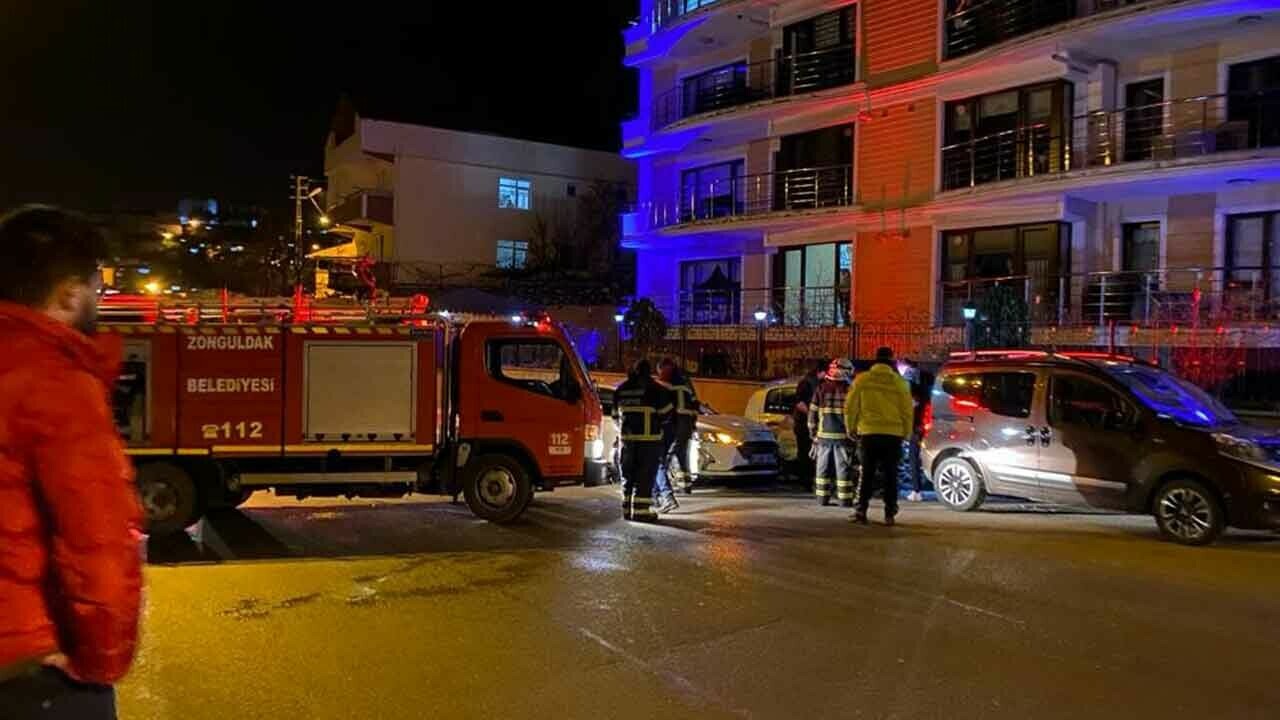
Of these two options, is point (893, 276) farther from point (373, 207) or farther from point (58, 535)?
point (58, 535)

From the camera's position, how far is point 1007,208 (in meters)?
21.9

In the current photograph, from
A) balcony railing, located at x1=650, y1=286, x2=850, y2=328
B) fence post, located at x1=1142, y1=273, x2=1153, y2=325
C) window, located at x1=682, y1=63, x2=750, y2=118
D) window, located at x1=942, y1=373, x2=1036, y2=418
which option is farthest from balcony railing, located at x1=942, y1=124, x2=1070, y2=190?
window, located at x1=942, y1=373, x2=1036, y2=418

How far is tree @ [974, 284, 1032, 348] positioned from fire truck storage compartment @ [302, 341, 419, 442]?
1052 centimetres

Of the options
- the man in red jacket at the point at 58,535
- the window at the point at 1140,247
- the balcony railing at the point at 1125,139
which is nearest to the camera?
the man in red jacket at the point at 58,535

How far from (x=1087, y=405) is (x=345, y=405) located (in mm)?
7826

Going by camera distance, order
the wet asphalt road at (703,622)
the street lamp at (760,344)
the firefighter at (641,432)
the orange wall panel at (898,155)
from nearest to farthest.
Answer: the wet asphalt road at (703,622), the firefighter at (641,432), the street lamp at (760,344), the orange wall panel at (898,155)

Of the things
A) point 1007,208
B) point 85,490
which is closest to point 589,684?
point 85,490

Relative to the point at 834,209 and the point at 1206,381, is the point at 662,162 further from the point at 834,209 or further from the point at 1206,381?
the point at 1206,381

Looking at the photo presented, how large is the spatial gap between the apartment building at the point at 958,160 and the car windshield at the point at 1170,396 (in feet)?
18.0

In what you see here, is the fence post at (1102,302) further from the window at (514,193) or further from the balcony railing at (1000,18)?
the window at (514,193)

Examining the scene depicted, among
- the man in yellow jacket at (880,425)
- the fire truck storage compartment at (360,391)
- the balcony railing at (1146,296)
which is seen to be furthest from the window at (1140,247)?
the fire truck storage compartment at (360,391)

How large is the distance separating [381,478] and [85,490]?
8.08m

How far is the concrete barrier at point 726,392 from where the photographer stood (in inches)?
774

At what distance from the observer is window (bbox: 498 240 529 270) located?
41.4 meters
